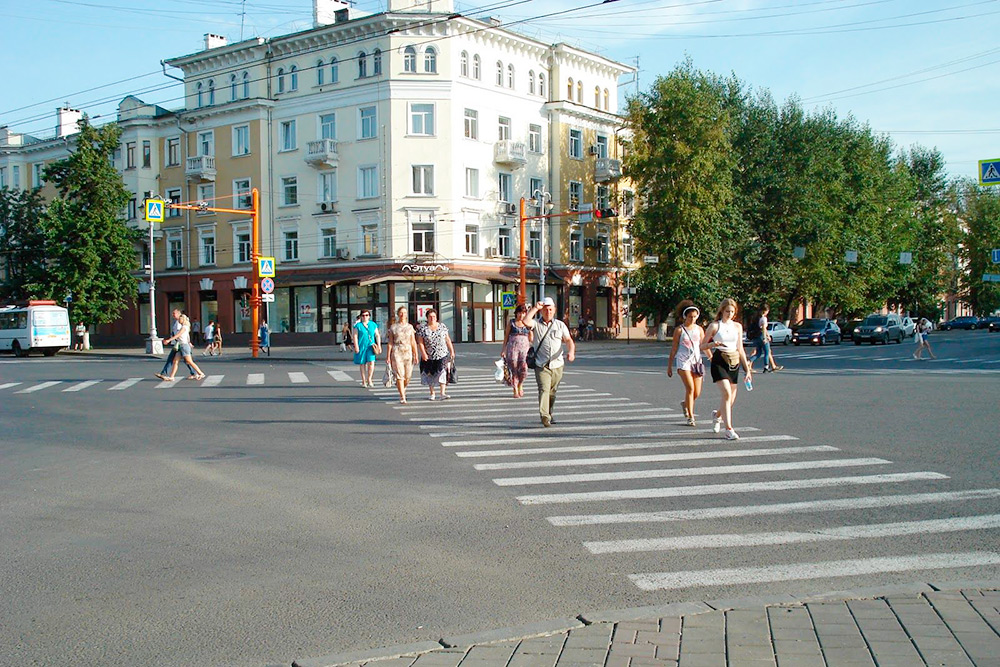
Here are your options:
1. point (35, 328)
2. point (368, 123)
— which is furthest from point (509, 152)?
point (35, 328)

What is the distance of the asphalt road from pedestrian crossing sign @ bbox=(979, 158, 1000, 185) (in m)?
6.04

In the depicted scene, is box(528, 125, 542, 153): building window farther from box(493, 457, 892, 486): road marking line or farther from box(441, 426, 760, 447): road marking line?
box(493, 457, 892, 486): road marking line

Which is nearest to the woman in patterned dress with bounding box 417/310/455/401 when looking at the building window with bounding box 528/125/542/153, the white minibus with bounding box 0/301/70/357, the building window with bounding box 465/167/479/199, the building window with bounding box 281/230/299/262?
the building window with bounding box 465/167/479/199

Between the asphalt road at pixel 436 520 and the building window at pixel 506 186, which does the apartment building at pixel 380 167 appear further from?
the asphalt road at pixel 436 520

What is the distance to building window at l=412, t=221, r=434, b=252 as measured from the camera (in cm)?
5106

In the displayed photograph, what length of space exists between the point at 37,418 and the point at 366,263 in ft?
120

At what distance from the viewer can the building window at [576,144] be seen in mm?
58219

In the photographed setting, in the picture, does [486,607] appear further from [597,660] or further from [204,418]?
[204,418]

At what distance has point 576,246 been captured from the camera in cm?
5928

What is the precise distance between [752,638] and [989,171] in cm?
1756

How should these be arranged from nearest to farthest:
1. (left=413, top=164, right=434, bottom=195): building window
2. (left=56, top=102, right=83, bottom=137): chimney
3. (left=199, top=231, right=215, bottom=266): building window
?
(left=413, top=164, right=434, bottom=195): building window < (left=199, top=231, right=215, bottom=266): building window < (left=56, top=102, right=83, bottom=137): chimney

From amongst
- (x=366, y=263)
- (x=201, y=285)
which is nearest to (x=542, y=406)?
(x=366, y=263)

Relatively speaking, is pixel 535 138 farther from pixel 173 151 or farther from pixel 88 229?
pixel 88 229

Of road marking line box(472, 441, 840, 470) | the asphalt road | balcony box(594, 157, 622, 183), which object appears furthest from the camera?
balcony box(594, 157, 622, 183)
